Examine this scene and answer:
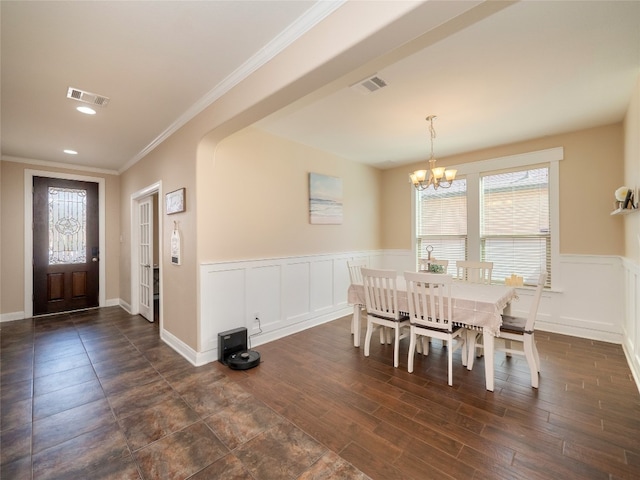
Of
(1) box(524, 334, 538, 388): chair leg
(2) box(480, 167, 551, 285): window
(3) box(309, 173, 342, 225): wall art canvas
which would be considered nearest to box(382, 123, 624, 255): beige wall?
(2) box(480, 167, 551, 285): window

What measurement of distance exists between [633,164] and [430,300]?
2.53m

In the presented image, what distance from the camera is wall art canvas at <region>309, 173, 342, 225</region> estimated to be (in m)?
4.37

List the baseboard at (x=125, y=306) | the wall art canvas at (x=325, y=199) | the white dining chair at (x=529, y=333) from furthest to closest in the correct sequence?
the baseboard at (x=125, y=306), the wall art canvas at (x=325, y=199), the white dining chair at (x=529, y=333)

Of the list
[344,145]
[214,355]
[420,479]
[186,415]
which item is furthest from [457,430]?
[344,145]

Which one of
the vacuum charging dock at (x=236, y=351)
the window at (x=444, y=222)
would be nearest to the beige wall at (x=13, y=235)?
the vacuum charging dock at (x=236, y=351)

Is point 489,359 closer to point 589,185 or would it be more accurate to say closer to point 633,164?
→ point 633,164

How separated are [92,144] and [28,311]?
123 inches

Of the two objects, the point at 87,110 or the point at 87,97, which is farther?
the point at 87,110

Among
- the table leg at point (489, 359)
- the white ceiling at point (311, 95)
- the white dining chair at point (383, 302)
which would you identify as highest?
the white ceiling at point (311, 95)

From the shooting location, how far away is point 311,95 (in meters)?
2.71

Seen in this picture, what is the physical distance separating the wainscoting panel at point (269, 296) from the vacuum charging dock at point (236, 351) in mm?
149

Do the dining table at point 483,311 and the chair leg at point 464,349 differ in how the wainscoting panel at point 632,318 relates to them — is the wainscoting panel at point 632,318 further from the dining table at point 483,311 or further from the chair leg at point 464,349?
the chair leg at point 464,349

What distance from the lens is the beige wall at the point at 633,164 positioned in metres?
2.62

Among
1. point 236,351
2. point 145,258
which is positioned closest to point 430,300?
point 236,351
